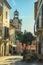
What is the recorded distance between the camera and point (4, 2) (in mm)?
47531

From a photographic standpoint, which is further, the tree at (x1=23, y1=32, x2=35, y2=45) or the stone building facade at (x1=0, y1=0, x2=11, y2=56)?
the tree at (x1=23, y1=32, x2=35, y2=45)

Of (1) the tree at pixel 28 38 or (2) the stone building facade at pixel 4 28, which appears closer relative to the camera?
(2) the stone building facade at pixel 4 28

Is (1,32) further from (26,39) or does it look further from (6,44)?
(26,39)

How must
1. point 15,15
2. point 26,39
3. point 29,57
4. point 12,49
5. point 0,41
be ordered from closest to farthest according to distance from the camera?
point 29,57 < point 0,41 < point 12,49 < point 26,39 < point 15,15

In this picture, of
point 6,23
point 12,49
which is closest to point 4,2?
point 6,23

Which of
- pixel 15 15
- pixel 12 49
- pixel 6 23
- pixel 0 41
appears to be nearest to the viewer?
pixel 0 41

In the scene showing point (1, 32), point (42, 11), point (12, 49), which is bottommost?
point (12, 49)

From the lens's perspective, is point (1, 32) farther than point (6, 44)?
No

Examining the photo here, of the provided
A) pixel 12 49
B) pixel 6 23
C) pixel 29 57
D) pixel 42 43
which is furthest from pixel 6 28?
pixel 29 57

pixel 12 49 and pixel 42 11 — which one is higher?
pixel 42 11

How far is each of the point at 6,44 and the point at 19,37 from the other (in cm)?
1798

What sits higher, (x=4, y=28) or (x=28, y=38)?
(x=4, y=28)

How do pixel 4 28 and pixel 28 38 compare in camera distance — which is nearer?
pixel 4 28

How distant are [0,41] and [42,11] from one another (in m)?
16.0
